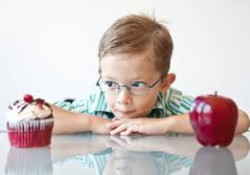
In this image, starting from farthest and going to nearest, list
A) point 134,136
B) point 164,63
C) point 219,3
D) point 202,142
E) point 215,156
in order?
1. point 219,3
2. point 164,63
3. point 134,136
4. point 202,142
5. point 215,156

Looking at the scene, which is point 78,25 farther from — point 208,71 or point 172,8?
point 208,71

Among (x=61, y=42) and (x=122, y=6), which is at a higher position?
(x=122, y=6)

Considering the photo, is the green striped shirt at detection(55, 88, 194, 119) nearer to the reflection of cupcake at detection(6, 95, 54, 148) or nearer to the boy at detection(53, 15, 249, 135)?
the boy at detection(53, 15, 249, 135)

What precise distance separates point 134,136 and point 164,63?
319mm

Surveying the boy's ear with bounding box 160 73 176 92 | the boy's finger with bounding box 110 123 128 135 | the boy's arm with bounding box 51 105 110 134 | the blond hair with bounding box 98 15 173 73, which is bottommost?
the boy's arm with bounding box 51 105 110 134

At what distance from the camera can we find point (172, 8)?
8.51 feet

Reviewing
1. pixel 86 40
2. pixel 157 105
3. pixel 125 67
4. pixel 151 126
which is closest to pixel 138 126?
pixel 151 126

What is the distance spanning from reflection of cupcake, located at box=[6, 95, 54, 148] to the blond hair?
1.11 ft

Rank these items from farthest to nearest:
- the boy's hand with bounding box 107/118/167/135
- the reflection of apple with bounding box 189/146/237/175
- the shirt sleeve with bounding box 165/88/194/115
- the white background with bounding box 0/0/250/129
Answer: the white background with bounding box 0/0/250/129
the shirt sleeve with bounding box 165/88/194/115
the boy's hand with bounding box 107/118/167/135
the reflection of apple with bounding box 189/146/237/175

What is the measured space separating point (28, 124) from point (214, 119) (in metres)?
0.34

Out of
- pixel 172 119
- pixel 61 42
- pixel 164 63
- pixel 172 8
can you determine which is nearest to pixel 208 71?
pixel 172 8

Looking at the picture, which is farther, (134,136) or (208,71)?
(208,71)

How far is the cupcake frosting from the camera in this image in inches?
36.5

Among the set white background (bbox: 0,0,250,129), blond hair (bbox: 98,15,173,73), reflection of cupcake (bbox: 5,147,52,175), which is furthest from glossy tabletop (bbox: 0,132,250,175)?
white background (bbox: 0,0,250,129)
